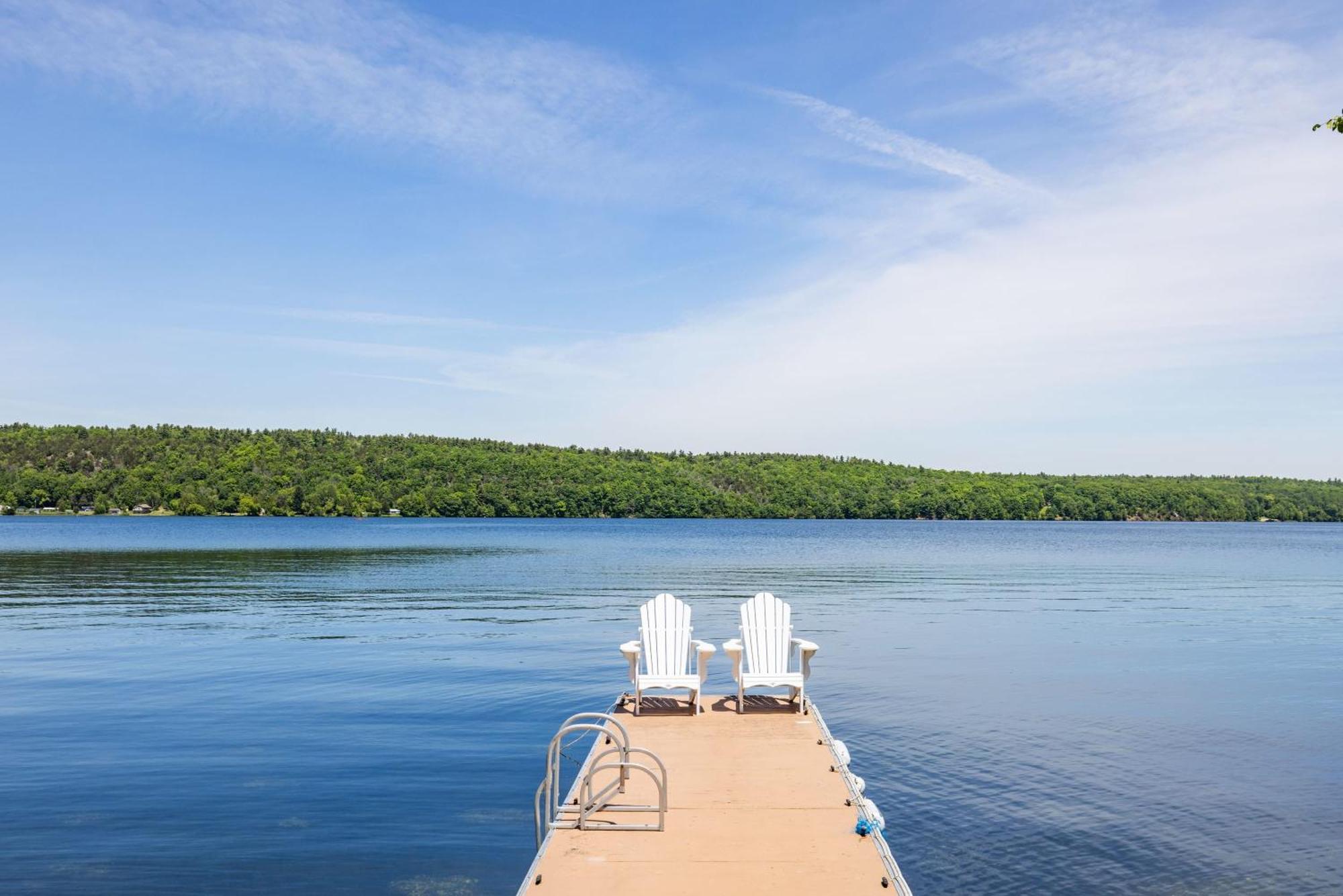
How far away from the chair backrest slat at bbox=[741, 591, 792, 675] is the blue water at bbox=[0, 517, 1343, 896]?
4.67ft

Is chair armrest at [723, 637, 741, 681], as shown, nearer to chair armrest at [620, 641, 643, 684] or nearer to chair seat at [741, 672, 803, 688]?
chair seat at [741, 672, 803, 688]

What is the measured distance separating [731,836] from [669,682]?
3.84 metres

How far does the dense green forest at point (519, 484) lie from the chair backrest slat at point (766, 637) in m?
104

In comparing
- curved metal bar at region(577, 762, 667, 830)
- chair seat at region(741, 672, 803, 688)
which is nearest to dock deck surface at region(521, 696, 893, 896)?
curved metal bar at region(577, 762, 667, 830)

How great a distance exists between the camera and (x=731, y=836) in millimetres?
6383

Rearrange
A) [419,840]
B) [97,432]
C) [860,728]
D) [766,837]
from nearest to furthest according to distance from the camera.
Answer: [766,837]
[419,840]
[860,728]
[97,432]

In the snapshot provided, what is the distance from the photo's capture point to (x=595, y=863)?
5.87 meters

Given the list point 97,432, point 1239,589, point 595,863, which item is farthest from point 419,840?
point 97,432

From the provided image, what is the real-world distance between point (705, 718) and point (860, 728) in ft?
8.41

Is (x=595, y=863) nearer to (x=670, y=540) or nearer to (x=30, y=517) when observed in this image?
(x=670, y=540)

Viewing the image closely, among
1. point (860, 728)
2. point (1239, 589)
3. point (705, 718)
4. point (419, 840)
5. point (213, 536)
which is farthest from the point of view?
point (213, 536)

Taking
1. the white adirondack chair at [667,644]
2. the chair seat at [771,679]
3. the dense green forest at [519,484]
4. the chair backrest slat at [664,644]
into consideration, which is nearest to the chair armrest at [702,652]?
the white adirondack chair at [667,644]

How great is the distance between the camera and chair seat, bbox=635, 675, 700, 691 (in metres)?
10.1

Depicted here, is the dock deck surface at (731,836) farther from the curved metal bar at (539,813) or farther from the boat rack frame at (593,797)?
the curved metal bar at (539,813)
